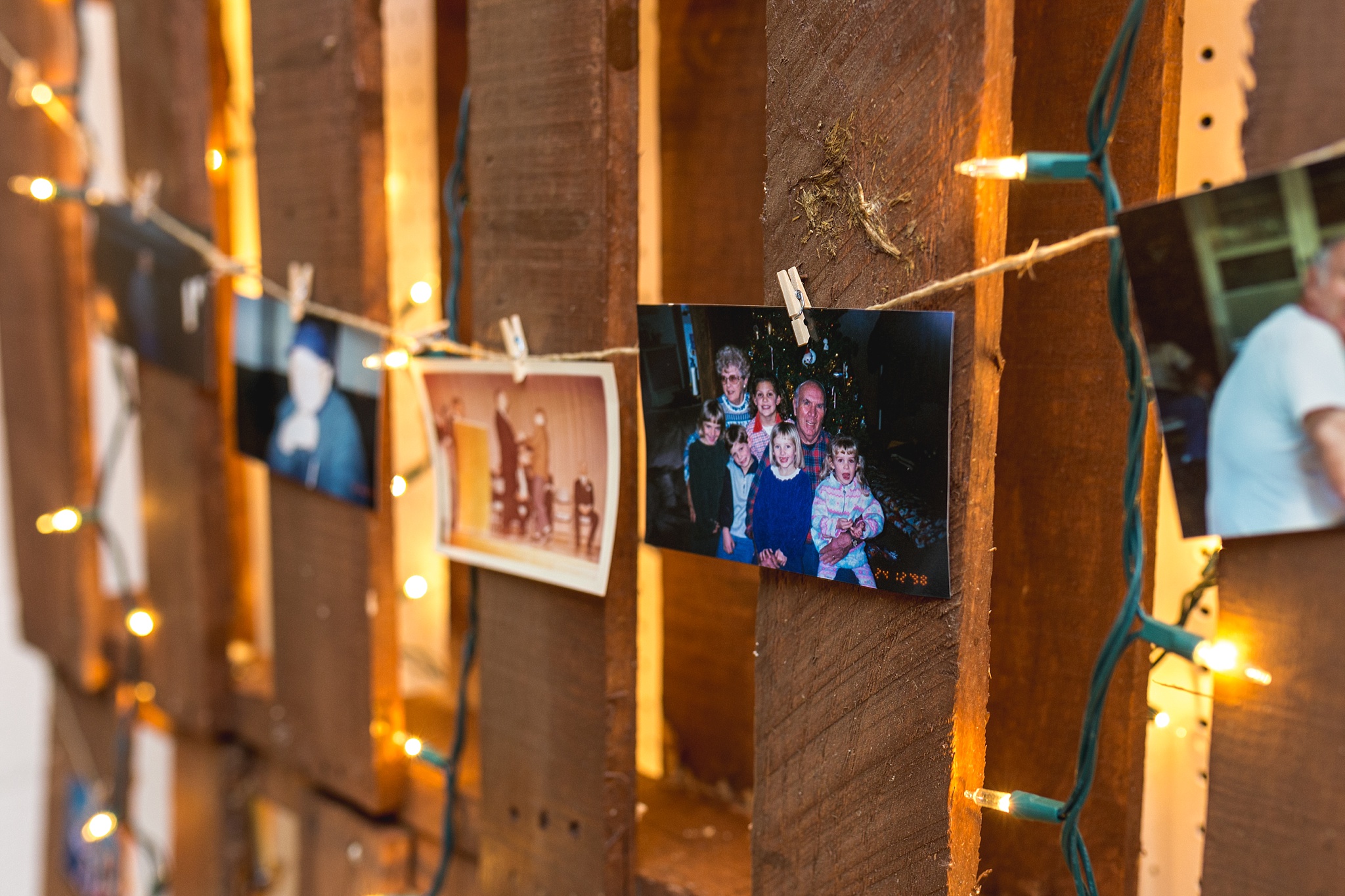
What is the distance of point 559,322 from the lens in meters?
0.90

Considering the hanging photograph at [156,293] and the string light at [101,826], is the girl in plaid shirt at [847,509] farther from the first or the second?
the string light at [101,826]

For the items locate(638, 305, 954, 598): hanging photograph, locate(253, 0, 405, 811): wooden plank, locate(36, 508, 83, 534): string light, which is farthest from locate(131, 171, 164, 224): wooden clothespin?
locate(638, 305, 954, 598): hanging photograph

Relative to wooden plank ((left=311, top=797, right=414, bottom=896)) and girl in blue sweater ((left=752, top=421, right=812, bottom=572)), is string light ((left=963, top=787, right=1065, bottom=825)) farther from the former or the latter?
wooden plank ((left=311, top=797, right=414, bottom=896))

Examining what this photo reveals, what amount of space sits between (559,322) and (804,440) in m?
0.28

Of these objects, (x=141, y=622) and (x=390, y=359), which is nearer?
(x=390, y=359)

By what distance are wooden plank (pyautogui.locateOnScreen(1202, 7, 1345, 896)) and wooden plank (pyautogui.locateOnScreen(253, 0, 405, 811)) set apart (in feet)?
2.59

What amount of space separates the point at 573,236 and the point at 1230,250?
0.50m

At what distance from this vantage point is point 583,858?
0.95 metres

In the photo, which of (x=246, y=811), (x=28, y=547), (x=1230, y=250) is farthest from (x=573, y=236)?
(x=28, y=547)

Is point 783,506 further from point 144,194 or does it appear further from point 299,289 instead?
point 144,194

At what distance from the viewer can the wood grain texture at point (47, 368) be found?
5.01 feet

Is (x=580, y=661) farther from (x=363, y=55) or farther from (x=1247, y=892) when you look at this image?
(x=363, y=55)

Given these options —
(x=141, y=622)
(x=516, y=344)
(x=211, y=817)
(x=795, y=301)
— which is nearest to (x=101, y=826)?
(x=211, y=817)

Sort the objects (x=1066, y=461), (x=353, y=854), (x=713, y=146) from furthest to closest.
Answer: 1. (x=353, y=854)
2. (x=713, y=146)
3. (x=1066, y=461)
